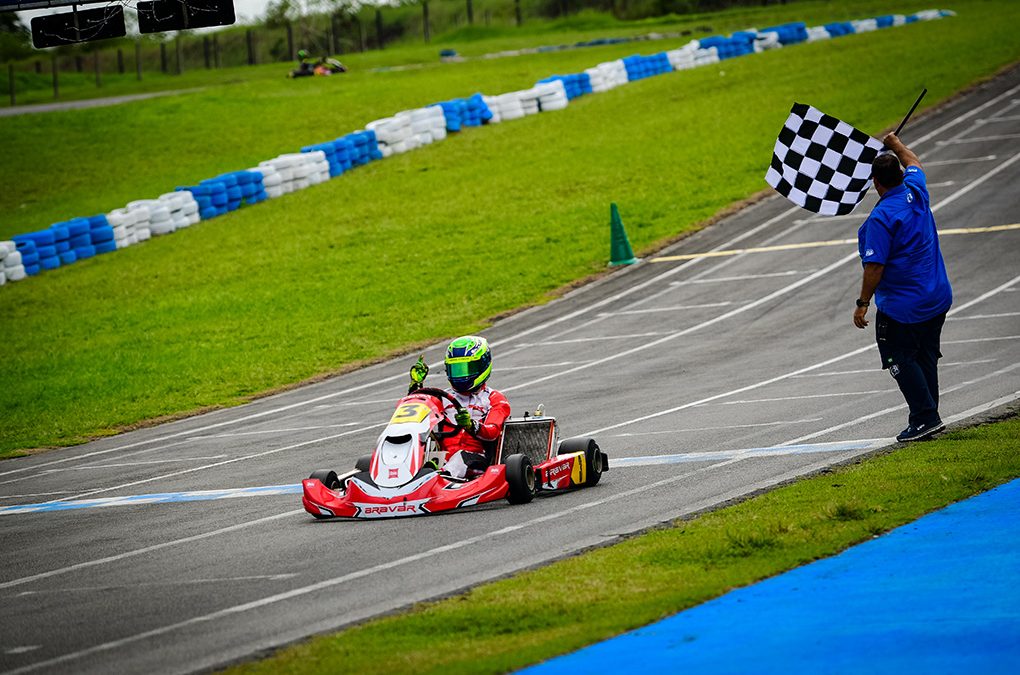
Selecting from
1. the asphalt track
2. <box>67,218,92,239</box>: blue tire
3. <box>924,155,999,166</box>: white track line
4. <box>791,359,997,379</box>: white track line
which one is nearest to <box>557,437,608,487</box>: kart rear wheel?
the asphalt track

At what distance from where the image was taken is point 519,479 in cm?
1007

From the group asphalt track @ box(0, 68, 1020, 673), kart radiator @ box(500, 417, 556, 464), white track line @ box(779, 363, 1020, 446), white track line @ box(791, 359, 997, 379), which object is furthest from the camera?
white track line @ box(791, 359, 997, 379)

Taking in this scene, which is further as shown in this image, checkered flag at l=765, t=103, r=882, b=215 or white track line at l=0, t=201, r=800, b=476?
white track line at l=0, t=201, r=800, b=476

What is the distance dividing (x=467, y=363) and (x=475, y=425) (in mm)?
527

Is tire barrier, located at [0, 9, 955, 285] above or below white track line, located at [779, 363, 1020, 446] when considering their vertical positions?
above

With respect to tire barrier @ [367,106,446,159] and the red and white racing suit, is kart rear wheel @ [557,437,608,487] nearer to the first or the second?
the red and white racing suit

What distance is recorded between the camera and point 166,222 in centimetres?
3164

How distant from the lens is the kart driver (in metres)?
10.6

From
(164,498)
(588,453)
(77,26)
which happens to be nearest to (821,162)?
(588,453)

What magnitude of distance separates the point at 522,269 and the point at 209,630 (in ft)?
57.7

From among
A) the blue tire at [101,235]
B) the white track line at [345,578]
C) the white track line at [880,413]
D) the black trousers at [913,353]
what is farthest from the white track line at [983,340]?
the blue tire at [101,235]

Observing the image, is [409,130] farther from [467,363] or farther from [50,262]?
[467,363]

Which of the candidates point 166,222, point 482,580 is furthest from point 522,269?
point 482,580

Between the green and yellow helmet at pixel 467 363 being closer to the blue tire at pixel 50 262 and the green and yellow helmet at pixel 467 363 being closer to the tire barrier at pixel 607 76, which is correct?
the blue tire at pixel 50 262
